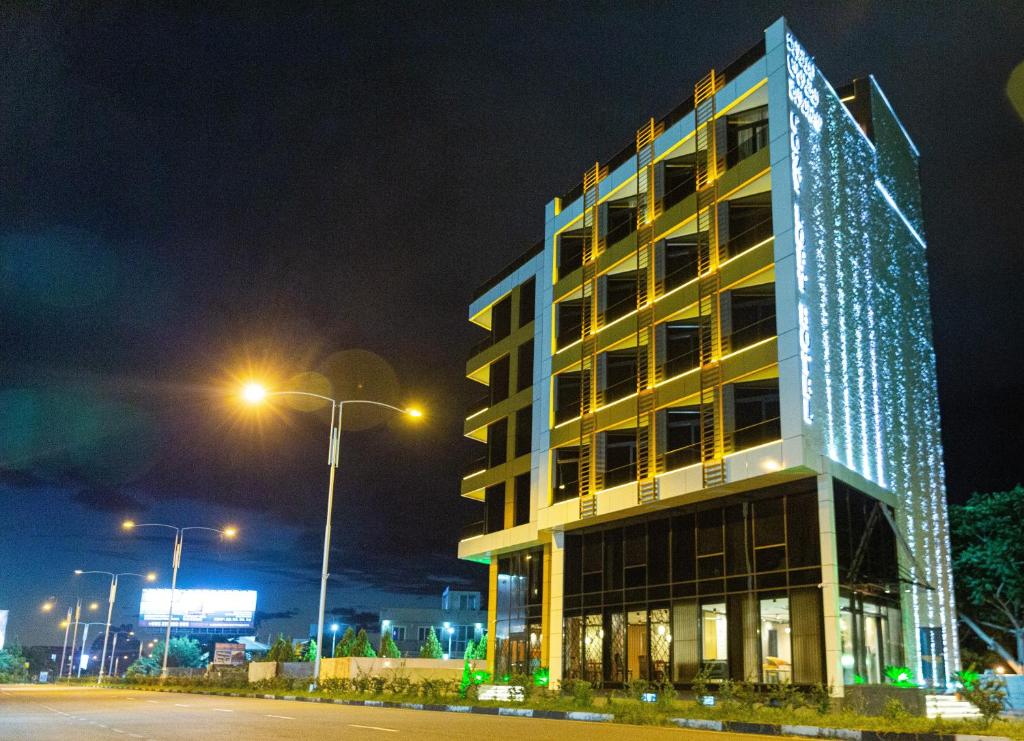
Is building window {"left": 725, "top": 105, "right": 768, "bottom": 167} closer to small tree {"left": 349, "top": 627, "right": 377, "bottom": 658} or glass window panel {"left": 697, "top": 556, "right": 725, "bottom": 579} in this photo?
glass window panel {"left": 697, "top": 556, "right": 725, "bottom": 579}

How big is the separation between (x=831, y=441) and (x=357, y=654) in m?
31.3

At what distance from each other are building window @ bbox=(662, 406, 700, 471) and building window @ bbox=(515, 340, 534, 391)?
12.1 meters

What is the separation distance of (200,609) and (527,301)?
63.4 metres

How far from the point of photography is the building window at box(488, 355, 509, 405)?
48.5 metres

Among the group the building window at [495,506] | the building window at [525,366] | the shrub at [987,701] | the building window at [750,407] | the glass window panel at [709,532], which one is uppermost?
the building window at [525,366]

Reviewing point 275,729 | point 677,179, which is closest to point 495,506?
point 677,179

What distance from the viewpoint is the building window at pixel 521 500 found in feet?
146

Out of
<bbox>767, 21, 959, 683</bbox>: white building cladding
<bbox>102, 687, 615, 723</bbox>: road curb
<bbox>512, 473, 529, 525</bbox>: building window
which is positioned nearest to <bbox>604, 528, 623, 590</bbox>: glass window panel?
<bbox>512, 473, 529, 525</bbox>: building window

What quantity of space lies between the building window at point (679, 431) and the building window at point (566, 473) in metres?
6.45

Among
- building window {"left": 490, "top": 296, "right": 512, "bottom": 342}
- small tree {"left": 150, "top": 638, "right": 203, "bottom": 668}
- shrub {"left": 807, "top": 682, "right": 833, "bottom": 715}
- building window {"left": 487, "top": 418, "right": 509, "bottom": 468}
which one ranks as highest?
building window {"left": 490, "top": 296, "right": 512, "bottom": 342}

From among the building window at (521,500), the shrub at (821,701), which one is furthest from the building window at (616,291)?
the shrub at (821,701)

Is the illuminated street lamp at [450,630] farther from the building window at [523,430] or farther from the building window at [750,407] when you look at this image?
the building window at [750,407]

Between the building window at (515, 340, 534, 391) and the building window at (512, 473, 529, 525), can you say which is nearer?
the building window at (512, 473, 529, 525)

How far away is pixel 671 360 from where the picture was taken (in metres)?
34.6
